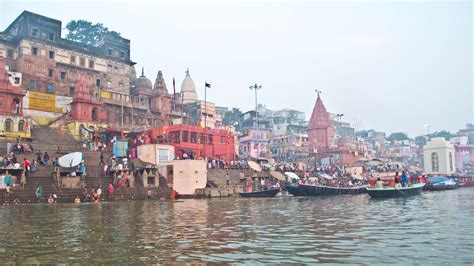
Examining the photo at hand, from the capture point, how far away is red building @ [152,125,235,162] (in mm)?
41719

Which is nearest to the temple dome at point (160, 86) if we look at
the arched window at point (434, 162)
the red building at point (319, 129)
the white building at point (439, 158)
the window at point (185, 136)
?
the window at point (185, 136)

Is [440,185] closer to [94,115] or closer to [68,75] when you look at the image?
[94,115]

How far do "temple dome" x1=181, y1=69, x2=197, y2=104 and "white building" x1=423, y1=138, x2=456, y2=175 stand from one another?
4127 centimetres

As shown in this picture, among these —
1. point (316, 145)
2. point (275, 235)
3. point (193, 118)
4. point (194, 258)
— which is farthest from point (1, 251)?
point (316, 145)

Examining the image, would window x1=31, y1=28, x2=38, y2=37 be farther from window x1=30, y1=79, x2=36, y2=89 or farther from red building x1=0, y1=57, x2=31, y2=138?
red building x1=0, y1=57, x2=31, y2=138

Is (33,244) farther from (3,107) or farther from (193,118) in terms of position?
(193,118)

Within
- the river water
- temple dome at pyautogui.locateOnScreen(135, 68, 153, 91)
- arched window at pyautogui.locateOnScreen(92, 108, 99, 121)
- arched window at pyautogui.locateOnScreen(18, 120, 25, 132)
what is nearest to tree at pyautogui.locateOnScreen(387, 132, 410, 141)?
temple dome at pyautogui.locateOnScreen(135, 68, 153, 91)

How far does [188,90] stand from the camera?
240ft

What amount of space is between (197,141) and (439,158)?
45187 mm

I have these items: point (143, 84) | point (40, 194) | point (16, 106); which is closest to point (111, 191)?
point (40, 194)

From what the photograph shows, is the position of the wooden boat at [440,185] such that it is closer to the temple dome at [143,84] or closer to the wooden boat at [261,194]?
the wooden boat at [261,194]

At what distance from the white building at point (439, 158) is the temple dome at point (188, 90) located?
41.3 meters

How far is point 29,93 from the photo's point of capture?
45.6 meters

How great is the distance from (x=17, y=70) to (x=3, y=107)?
1167 centimetres
